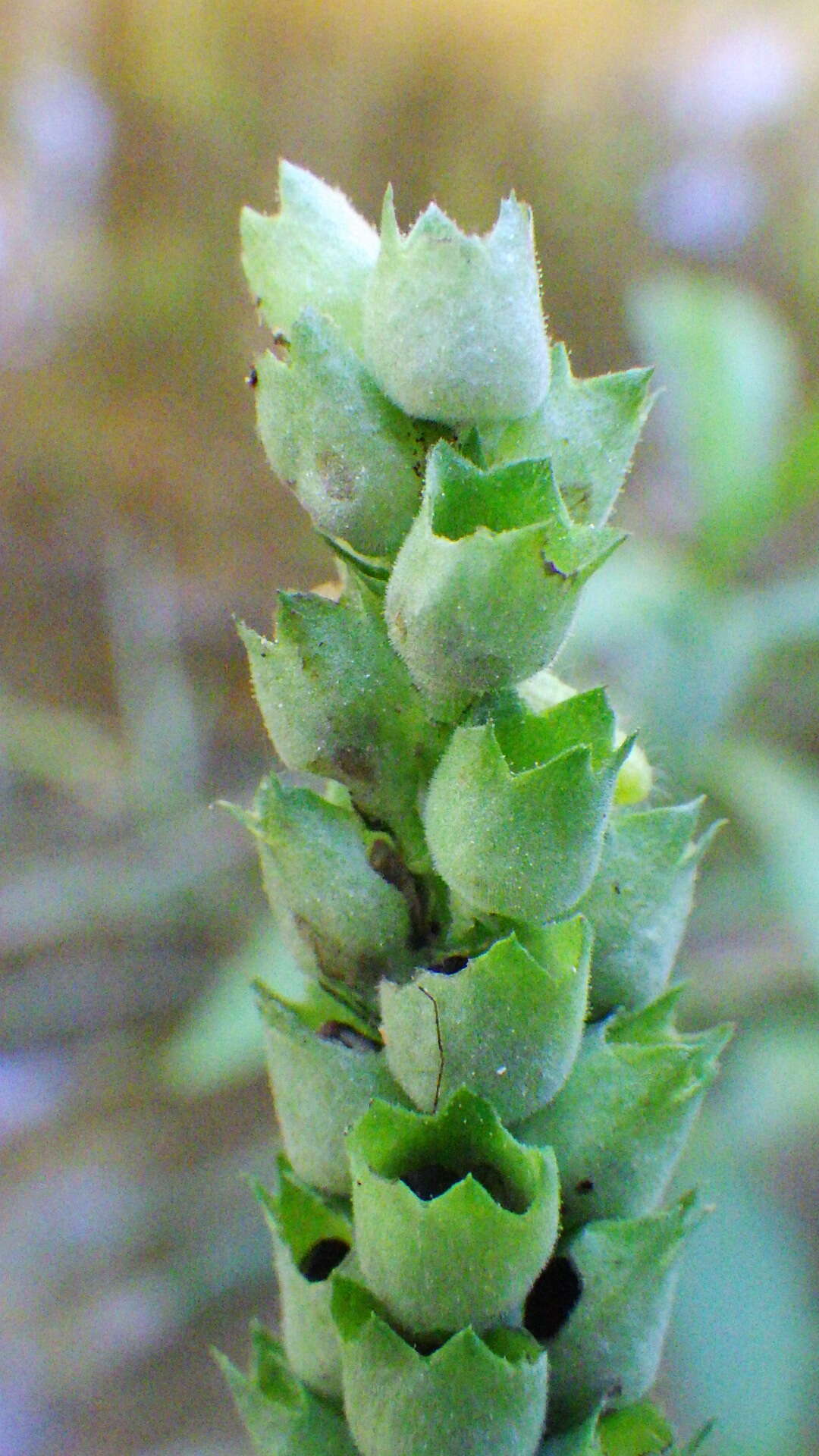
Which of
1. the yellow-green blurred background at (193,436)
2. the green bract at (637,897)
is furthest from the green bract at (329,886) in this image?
the yellow-green blurred background at (193,436)

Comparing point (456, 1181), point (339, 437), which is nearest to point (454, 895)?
point (456, 1181)

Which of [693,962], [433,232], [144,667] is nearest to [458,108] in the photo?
[144,667]

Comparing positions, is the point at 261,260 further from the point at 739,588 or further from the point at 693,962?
the point at 693,962

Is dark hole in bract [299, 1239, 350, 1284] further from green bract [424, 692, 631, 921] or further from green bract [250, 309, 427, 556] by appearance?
green bract [250, 309, 427, 556]

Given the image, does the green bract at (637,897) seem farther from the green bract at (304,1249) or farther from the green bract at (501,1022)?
the green bract at (304,1249)

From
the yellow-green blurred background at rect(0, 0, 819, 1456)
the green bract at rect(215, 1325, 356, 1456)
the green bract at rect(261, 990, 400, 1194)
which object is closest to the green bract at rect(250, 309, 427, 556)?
the green bract at rect(261, 990, 400, 1194)

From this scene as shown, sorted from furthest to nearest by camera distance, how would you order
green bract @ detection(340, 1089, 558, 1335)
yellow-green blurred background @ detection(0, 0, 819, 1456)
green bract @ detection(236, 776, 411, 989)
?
yellow-green blurred background @ detection(0, 0, 819, 1456) < green bract @ detection(236, 776, 411, 989) < green bract @ detection(340, 1089, 558, 1335)

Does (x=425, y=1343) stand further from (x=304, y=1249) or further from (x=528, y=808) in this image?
(x=528, y=808)
